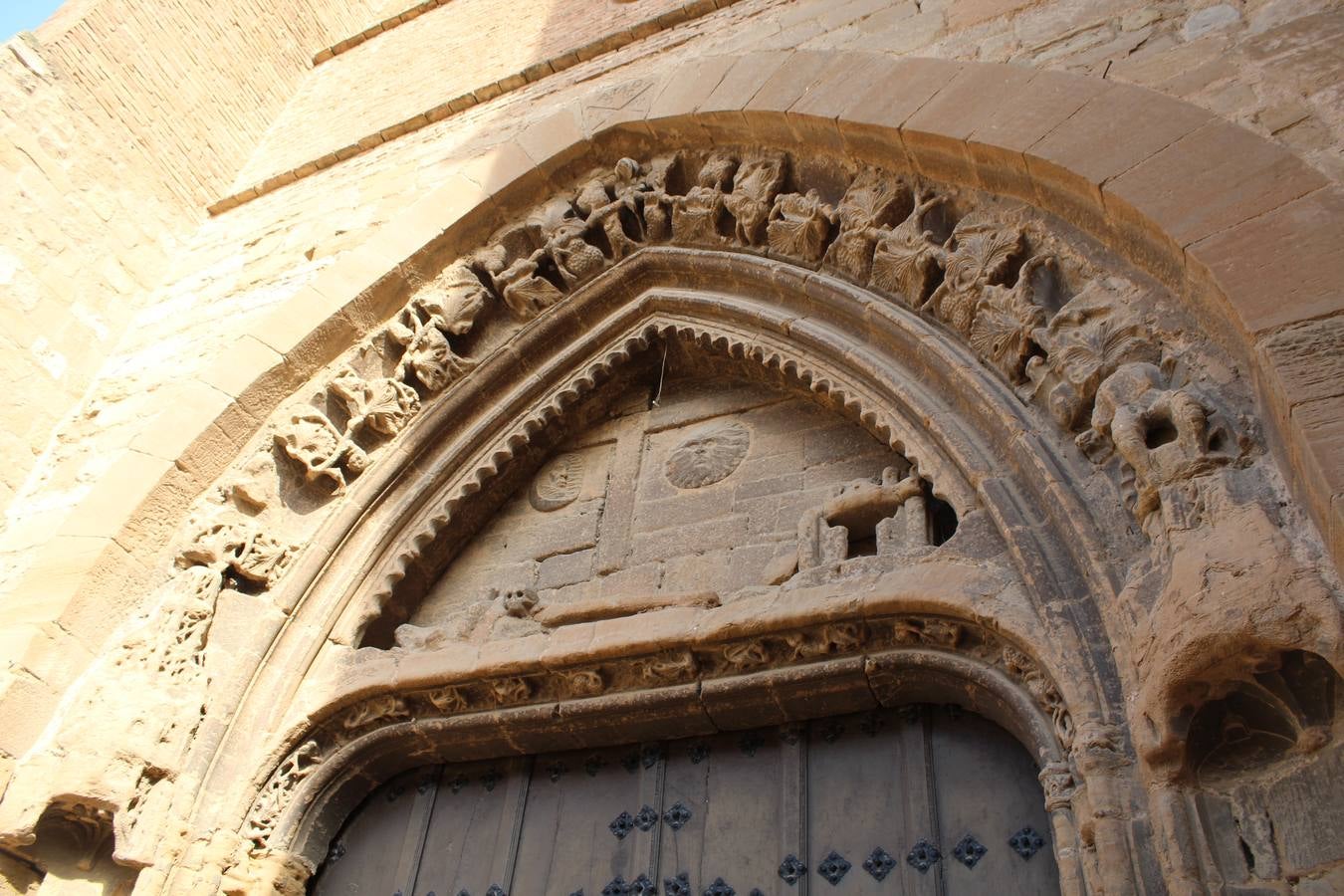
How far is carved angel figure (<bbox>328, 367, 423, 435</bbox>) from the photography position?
436 centimetres

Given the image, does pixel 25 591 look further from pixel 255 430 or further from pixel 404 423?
pixel 404 423

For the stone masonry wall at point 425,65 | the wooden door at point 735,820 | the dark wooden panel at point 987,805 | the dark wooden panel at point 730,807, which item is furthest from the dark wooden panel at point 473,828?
the stone masonry wall at point 425,65

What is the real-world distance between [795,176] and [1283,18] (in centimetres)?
167

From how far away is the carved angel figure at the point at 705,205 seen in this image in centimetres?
441

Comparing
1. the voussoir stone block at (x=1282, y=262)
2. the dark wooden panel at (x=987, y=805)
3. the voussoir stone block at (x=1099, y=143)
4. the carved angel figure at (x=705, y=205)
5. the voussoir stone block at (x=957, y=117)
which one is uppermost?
the carved angel figure at (x=705, y=205)

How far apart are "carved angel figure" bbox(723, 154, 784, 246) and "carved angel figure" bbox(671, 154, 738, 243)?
0.07m

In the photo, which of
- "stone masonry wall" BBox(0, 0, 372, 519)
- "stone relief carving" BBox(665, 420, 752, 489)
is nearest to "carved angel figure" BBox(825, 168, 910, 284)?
"stone relief carving" BBox(665, 420, 752, 489)

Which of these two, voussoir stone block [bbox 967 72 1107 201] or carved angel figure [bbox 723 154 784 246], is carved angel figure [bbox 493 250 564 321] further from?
voussoir stone block [bbox 967 72 1107 201]

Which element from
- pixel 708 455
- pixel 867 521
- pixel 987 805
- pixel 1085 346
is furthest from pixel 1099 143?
pixel 987 805

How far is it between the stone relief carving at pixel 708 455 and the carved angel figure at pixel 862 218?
2.38 feet

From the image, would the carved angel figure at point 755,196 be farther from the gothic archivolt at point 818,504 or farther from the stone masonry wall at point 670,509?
the stone masonry wall at point 670,509

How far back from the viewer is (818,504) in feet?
12.2

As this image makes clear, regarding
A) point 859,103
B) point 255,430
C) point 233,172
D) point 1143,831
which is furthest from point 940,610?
point 233,172

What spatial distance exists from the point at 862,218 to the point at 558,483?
5.17 feet
